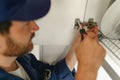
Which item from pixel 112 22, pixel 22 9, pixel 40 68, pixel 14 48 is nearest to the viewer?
pixel 22 9

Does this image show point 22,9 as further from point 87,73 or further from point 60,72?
point 60,72

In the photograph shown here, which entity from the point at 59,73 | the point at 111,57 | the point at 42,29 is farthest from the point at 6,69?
the point at 111,57

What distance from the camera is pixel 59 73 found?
1345 mm

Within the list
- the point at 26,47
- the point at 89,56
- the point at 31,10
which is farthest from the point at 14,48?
the point at 89,56

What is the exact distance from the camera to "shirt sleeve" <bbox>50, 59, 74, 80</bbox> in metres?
1.34

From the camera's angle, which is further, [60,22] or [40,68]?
[40,68]

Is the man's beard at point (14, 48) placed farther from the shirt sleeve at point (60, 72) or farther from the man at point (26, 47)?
the shirt sleeve at point (60, 72)

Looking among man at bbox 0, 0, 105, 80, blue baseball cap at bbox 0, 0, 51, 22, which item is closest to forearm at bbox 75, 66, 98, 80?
man at bbox 0, 0, 105, 80

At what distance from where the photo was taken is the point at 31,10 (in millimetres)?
850

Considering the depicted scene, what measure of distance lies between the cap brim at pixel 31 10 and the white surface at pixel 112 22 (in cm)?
30

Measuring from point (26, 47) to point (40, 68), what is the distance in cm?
37

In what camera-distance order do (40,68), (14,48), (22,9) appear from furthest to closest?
(40,68) < (14,48) < (22,9)

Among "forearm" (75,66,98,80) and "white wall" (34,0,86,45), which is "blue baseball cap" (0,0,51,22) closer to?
"white wall" (34,0,86,45)

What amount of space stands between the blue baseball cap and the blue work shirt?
0.43 meters
